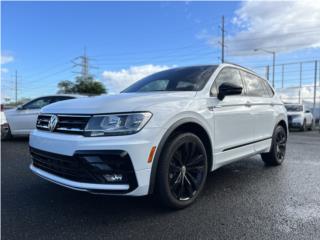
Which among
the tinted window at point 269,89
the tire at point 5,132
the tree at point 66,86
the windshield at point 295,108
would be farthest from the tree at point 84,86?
the tinted window at point 269,89

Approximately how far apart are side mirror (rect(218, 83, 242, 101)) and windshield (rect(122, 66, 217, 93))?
0.24 metres

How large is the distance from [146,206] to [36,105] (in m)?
6.73

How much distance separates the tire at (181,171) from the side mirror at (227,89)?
719mm

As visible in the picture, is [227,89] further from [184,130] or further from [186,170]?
[186,170]

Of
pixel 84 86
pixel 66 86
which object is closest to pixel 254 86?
pixel 84 86

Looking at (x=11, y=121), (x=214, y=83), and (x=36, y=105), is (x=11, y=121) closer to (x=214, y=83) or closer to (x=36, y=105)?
(x=36, y=105)

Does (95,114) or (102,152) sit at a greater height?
(95,114)

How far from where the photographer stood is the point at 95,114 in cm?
293

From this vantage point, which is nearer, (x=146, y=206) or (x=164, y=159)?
(x=164, y=159)

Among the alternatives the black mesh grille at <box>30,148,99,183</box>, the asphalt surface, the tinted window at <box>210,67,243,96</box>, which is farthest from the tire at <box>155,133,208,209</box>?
the tinted window at <box>210,67,243,96</box>

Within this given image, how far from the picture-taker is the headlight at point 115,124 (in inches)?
113

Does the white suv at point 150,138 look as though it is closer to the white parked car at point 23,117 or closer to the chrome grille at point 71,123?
the chrome grille at point 71,123

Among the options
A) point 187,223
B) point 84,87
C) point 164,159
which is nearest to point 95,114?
point 164,159

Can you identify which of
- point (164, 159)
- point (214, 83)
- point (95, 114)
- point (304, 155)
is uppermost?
point (214, 83)
